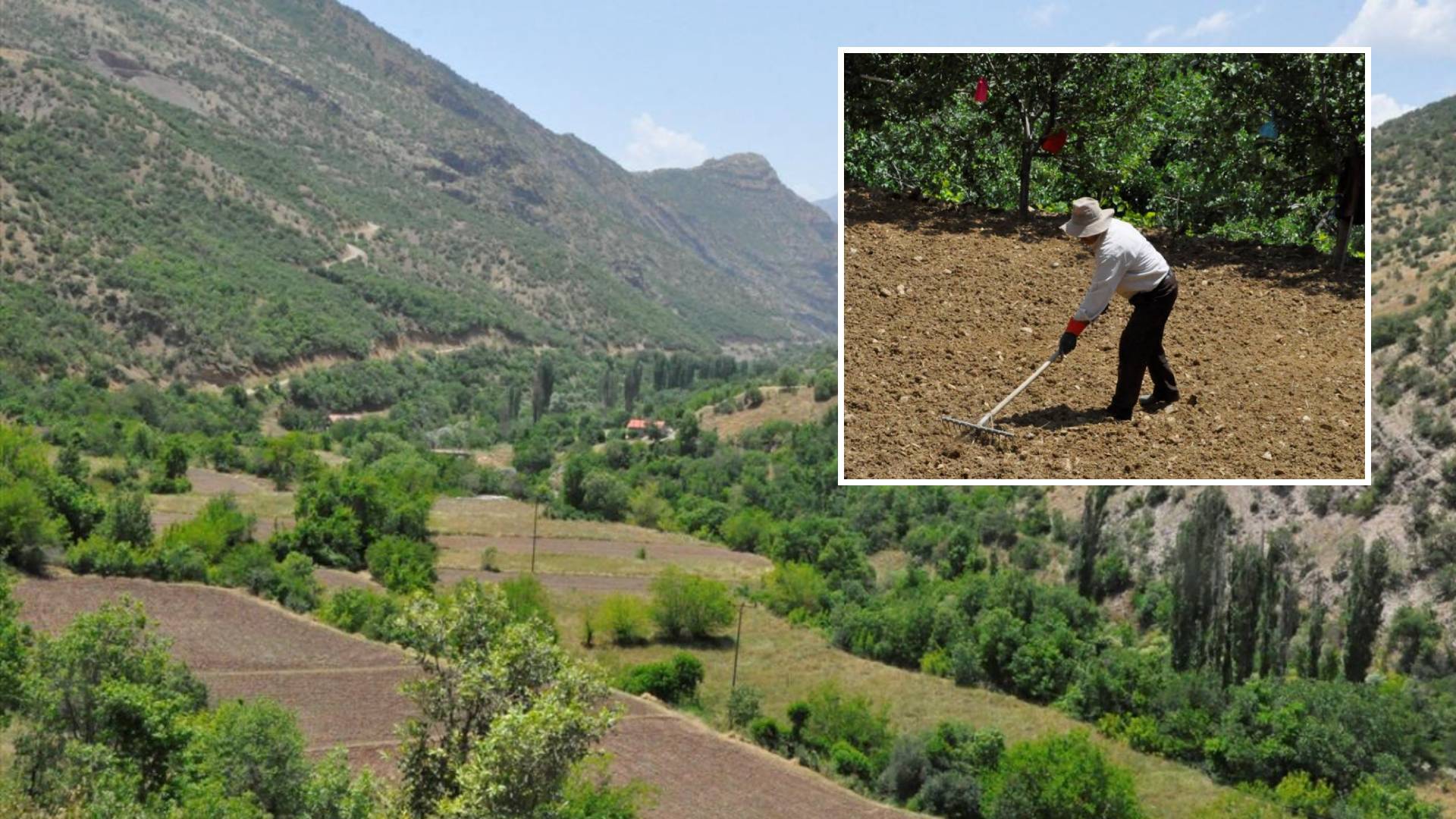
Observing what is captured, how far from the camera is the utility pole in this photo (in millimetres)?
39031

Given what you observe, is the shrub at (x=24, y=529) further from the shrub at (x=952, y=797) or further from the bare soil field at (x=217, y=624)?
the shrub at (x=952, y=797)

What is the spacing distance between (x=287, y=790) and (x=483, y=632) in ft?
20.1

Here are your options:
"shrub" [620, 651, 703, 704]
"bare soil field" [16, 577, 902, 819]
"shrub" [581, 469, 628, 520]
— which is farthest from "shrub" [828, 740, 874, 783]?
"shrub" [581, 469, 628, 520]

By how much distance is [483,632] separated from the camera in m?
16.2

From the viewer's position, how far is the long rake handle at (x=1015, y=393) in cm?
643

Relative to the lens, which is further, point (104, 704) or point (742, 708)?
point (742, 708)

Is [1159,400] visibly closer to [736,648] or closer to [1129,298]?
[1129,298]

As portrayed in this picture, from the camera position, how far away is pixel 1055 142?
700cm

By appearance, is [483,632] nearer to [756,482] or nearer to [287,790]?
[287,790]

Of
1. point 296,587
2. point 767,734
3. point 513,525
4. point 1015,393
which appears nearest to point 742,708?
point 767,734

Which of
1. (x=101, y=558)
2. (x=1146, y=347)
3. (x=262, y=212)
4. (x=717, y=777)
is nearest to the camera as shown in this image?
(x=1146, y=347)

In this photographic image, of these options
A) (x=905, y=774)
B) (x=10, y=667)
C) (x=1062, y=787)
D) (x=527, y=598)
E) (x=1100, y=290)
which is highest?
(x=1100, y=290)

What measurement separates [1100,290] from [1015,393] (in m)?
0.62

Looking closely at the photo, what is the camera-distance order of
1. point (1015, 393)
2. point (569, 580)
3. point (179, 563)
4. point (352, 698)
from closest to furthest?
point (1015, 393) < point (352, 698) < point (179, 563) < point (569, 580)
